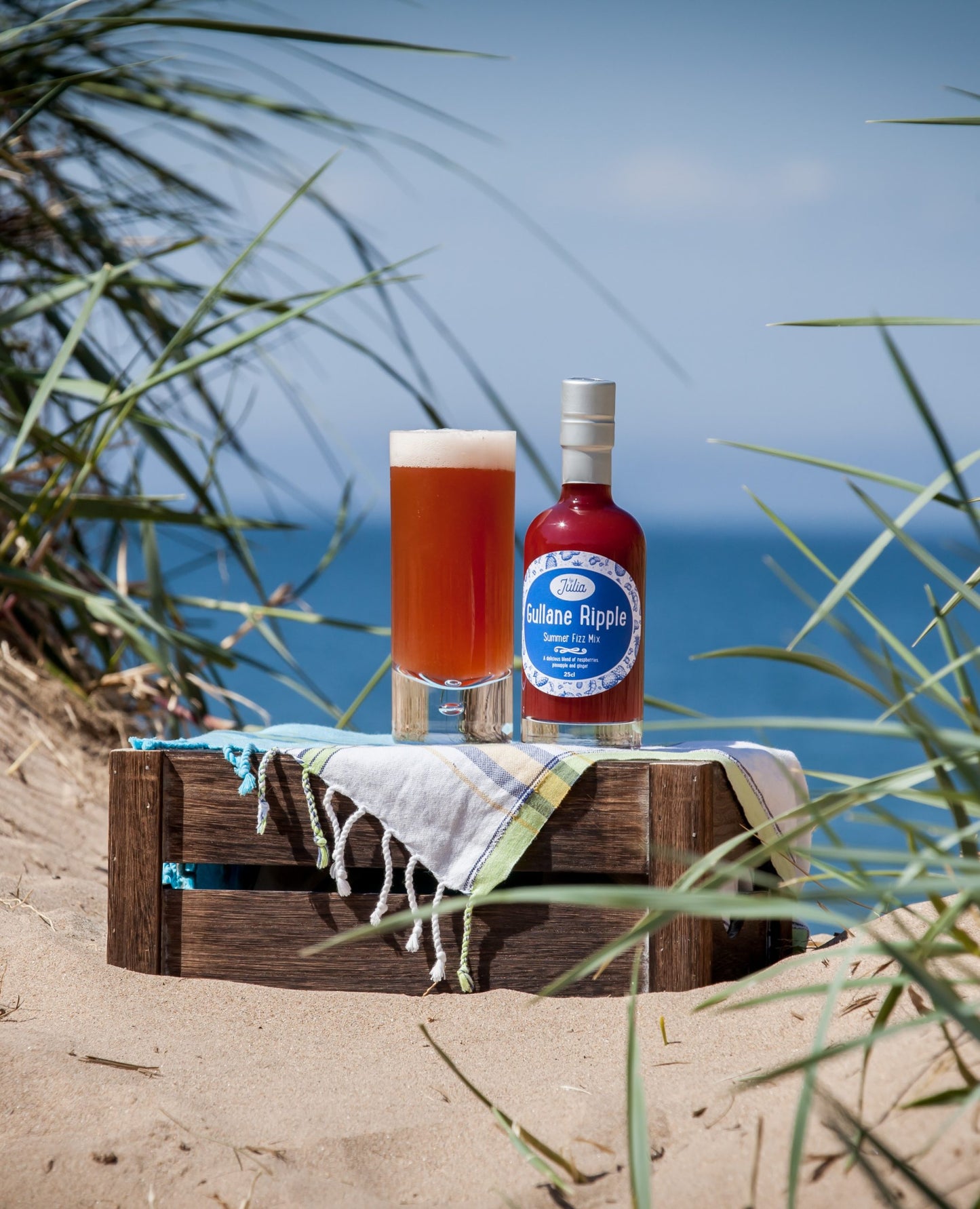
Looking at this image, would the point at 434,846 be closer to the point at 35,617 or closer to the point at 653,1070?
the point at 653,1070

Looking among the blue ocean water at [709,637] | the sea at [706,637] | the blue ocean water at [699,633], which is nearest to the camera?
the sea at [706,637]

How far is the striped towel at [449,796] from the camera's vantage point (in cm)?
121

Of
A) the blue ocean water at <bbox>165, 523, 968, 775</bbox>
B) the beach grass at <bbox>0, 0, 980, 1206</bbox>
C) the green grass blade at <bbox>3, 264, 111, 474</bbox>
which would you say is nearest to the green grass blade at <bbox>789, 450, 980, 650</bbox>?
the beach grass at <bbox>0, 0, 980, 1206</bbox>

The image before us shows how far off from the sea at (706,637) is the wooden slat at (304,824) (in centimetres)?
48

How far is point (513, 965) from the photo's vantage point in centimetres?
123

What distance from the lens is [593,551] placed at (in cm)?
121

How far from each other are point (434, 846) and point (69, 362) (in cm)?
133

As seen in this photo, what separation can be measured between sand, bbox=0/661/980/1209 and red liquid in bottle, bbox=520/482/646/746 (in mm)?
307

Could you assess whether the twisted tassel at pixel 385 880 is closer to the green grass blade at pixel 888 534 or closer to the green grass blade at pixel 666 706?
the green grass blade at pixel 666 706

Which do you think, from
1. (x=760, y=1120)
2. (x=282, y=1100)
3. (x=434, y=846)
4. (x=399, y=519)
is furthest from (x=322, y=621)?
(x=760, y=1120)

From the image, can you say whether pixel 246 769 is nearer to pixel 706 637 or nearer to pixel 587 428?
pixel 587 428

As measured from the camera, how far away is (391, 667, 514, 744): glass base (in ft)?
4.27

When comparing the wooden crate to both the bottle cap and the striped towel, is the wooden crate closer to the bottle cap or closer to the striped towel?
the striped towel

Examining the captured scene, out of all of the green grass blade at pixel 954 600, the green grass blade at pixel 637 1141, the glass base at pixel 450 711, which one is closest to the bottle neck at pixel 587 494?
the glass base at pixel 450 711
